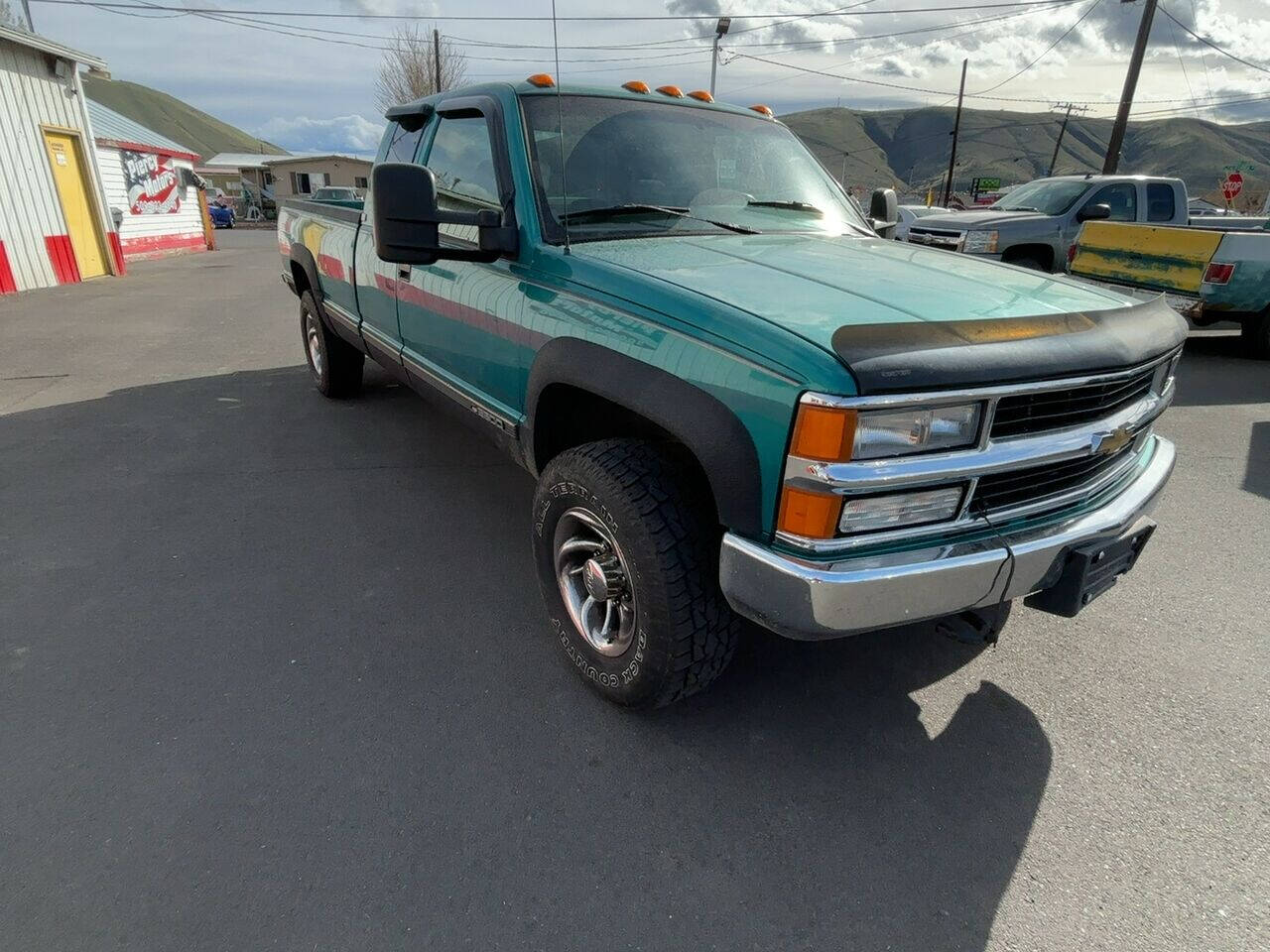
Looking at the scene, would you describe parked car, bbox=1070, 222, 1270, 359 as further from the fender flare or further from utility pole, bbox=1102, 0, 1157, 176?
utility pole, bbox=1102, 0, 1157, 176

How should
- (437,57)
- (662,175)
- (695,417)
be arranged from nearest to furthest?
(695,417) < (662,175) < (437,57)

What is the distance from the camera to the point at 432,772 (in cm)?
211

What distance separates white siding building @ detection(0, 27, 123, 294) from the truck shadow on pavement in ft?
36.5

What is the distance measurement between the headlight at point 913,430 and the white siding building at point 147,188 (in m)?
18.6

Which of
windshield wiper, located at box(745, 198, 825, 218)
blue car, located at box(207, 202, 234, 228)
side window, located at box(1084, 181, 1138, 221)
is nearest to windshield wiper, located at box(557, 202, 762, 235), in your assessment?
A: windshield wiper, located at box(745, 198, 825, 218)

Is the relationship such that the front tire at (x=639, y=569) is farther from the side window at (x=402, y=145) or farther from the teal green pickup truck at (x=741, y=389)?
the side window at (x=402, y=145)

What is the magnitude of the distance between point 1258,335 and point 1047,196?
3.23m

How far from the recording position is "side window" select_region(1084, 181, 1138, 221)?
9.27 metres

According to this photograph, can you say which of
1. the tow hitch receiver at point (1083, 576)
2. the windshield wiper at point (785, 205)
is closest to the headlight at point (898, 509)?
the tow hitch receiver at point (1083, 576)

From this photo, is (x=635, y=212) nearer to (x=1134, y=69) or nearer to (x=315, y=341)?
(x=315, y=341)

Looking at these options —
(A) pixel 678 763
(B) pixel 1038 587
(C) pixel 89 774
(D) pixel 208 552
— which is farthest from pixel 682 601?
(D) pixel 208 552

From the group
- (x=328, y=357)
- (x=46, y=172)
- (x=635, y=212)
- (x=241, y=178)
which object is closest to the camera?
(x=635, y=212)

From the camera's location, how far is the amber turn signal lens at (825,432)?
159cm

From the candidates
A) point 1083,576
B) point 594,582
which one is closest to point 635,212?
point 594,582
